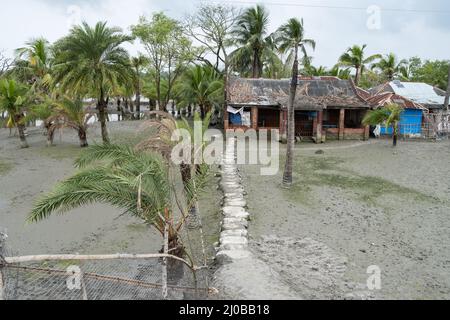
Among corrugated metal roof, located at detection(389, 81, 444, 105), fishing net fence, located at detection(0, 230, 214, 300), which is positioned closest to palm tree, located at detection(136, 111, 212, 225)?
fishing net fence, located at detection(0, 230, 214, 300)

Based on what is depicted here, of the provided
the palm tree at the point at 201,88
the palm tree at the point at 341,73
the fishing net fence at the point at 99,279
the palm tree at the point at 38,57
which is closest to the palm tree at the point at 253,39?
the palm tree at the point at 201,88

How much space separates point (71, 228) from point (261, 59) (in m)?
23.2

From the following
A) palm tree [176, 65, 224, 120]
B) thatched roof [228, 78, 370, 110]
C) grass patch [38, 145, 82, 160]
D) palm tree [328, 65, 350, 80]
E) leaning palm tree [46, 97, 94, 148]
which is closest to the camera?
grass patch [38, 145, 82, 160]

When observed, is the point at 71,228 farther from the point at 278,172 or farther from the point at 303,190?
the point at 278,172

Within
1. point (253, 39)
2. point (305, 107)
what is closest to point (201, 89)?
point (253, 39)

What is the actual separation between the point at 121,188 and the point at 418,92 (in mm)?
25632

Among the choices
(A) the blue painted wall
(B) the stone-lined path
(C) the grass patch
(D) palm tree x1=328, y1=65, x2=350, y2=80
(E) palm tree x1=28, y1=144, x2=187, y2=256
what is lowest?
(B) the stone-lined path

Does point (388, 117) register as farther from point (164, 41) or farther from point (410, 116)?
point (164, 41)

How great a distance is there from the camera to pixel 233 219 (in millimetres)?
8102

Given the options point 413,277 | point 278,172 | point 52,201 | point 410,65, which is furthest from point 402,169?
point 410,65

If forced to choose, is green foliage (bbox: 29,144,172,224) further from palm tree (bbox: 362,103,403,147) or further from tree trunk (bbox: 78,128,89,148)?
palm tree (bbox: 362,103,403,147)

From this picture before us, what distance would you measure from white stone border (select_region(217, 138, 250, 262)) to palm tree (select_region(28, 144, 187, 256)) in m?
0.93

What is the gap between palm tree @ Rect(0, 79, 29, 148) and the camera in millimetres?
17484

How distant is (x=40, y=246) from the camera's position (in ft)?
24.6
